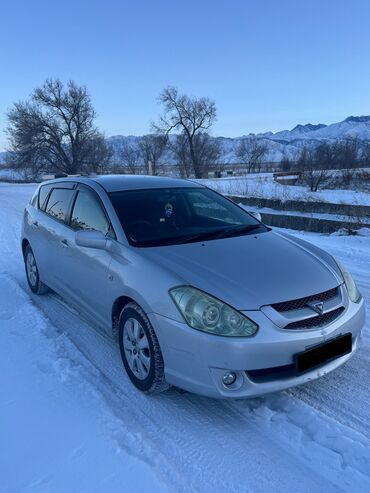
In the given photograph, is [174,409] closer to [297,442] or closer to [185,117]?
[297,442]

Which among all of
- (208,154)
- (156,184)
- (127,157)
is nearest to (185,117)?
(208,154)

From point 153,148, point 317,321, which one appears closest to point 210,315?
point 317,321

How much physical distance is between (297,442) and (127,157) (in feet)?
227

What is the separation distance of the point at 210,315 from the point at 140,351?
0.75m

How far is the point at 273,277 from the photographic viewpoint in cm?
285

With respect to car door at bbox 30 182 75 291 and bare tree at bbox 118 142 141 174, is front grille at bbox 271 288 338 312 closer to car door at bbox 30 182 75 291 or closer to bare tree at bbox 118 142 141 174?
car door at bbox 30 182 75 291

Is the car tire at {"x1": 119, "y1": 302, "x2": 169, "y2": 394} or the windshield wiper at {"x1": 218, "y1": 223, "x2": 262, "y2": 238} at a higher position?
the windshield wiper at {"x1": 218, "y1": 223, "x2": 262, "y2": 238}

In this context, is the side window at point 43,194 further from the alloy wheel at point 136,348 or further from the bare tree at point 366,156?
the bare tree at point 366,156

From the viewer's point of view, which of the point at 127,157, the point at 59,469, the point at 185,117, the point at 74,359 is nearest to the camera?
the point at 59,469

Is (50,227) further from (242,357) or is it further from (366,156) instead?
(366,156)

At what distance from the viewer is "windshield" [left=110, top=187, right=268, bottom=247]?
346cm

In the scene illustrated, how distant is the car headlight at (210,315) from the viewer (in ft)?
8.30

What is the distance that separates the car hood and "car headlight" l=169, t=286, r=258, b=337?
0.05 metres

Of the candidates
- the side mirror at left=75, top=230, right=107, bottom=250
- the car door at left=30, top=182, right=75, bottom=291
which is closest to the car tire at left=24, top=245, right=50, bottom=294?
the car door at left=30, top=182, right=75, bottom=291
